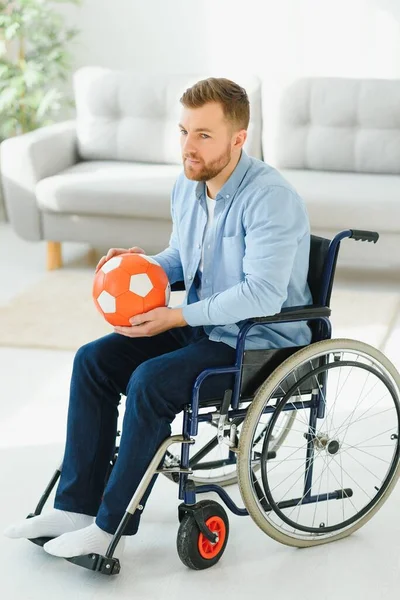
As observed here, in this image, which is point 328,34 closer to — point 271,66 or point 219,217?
point 271,66

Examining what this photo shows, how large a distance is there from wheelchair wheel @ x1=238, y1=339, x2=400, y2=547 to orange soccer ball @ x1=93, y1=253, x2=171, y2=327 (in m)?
0.31

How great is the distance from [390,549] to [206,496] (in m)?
0.49

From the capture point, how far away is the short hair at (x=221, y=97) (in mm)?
2199

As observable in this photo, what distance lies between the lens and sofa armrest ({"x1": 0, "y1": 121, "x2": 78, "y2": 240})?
4660mm

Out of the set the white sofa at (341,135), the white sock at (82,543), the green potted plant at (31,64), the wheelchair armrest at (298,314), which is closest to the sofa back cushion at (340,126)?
the white sofa at (341,135)

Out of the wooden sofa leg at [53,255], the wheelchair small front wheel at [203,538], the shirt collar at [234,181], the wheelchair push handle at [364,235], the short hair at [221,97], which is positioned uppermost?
the short hair at [221,97]

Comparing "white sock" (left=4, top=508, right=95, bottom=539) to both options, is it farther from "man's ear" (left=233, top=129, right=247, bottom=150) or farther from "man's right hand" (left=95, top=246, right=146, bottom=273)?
"man's ear" (left=233, top=129, right=247, bottom=150)

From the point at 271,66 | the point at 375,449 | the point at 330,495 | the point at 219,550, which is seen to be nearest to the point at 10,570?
the point at 219,550

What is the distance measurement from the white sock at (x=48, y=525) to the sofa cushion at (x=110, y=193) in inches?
92.5

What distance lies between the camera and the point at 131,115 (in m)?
4.98

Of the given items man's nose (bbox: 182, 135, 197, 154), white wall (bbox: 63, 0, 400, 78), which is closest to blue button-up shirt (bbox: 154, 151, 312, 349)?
man's nose (bbox: 182, 135, 197, 154)

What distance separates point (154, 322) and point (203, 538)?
0.47 meters

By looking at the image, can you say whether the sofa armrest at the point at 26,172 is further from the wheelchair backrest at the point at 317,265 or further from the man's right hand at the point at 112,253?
the wheelchair backrest at the point at 317,265

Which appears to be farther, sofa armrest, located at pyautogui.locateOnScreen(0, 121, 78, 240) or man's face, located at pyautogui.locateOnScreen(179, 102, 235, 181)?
sofa armrest, located at pyautogui.locateOnScreen(0, 121, 78, 240)
